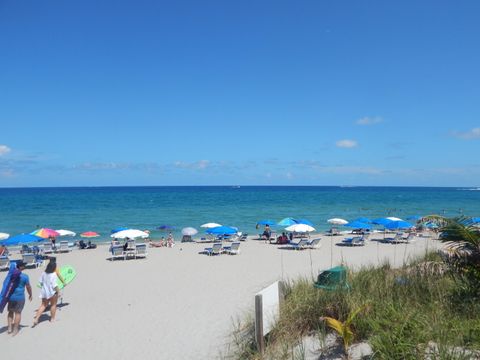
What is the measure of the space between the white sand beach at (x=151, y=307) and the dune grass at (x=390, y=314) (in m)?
0.98

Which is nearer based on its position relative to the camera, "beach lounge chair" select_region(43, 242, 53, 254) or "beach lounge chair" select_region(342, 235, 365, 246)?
"beach lounge chair" select_region(43, 242, 53, 254)

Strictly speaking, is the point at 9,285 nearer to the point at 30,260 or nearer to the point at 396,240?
the point at 30,260

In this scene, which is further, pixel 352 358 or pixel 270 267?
pixel 270 267

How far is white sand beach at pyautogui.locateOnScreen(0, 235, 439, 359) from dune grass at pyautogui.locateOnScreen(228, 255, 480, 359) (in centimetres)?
98

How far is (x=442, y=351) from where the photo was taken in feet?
10.9

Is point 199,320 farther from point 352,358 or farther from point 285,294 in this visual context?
point 352,358

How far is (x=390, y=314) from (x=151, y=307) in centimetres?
605

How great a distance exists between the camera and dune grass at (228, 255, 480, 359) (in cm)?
362

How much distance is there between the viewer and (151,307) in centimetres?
861

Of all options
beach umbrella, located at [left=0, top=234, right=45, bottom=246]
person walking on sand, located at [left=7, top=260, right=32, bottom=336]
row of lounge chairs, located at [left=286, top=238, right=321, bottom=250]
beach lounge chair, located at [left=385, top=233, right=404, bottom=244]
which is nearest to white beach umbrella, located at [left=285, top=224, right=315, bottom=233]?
row of lounge chairs, located at [left=286, top=238, right=321, bottom=250]

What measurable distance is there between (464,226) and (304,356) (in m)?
2.75

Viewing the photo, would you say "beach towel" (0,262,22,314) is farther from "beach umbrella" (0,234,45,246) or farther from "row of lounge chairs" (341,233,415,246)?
"row of lounge chairs" (341,233,415,246)

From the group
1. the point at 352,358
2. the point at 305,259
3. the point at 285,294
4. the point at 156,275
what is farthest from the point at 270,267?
the point at 352,358

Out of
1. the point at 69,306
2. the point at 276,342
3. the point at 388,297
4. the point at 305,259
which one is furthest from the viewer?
the point at 305,259
